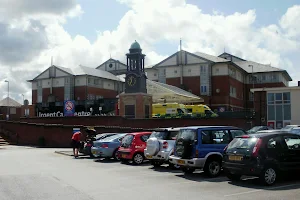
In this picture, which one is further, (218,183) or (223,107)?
(223,107)

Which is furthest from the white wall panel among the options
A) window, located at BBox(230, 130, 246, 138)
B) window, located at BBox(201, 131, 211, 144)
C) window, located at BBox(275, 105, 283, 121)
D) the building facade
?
window, located at BBox(201, 131, 211, 144)

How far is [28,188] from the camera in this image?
1106 cm

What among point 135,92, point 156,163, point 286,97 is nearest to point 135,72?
point 135,92

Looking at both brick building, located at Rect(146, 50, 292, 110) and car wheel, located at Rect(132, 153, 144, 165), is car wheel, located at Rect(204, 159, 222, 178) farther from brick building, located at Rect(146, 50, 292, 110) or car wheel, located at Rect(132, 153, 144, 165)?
brick building, located at Rect(146, 50, 292, 110)

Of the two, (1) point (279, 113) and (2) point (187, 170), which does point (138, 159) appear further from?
(1) point (279, 113)

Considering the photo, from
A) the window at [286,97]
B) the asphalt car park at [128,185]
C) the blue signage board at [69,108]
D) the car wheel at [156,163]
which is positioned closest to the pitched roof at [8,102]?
the blue signage board at [69,108]

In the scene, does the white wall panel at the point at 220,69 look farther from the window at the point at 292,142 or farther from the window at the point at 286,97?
the window at the point at 292,142

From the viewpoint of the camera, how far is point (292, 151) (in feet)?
37.5

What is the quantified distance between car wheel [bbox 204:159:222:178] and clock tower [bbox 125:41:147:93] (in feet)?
85.0

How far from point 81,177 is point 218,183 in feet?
15.9

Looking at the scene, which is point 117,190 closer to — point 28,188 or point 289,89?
point 28,188

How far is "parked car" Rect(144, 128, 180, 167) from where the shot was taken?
15008mm

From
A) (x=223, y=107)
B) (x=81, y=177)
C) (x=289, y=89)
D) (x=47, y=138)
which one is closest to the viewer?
(x=81, y=177)

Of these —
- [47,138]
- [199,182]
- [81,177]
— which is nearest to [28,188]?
[81,177]
